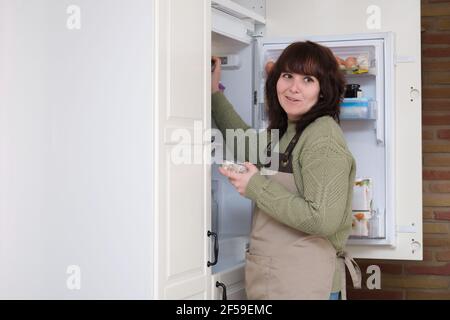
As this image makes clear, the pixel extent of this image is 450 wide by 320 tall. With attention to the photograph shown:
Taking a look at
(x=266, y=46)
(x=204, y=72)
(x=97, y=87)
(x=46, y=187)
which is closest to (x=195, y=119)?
(x=204, y=72)

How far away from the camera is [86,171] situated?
5.57ft

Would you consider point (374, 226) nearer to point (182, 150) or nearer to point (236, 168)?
point (236, 168)

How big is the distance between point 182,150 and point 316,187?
0.34 meters

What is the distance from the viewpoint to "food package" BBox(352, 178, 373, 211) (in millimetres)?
2328

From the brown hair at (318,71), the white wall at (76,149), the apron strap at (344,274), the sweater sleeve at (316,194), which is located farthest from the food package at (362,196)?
the white wall at (76,149)

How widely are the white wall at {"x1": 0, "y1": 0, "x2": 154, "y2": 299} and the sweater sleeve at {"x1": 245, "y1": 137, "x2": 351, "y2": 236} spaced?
1.07ft

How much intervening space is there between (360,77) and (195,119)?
79cm

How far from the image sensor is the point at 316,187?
1.75m

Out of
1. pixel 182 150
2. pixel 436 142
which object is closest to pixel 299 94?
pixel 182 150

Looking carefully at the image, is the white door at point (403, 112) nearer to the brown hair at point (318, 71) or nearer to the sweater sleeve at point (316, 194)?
the brown hair at point (318, 71)

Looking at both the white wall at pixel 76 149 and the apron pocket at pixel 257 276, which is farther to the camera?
the apron pocket at pixel 257 276

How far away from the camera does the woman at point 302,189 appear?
1760 millimetres

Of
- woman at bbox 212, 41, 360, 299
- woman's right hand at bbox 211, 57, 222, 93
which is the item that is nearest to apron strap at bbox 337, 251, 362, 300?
woman at bbox 212, 41, 360, 299

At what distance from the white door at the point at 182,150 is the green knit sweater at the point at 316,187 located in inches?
6.3
